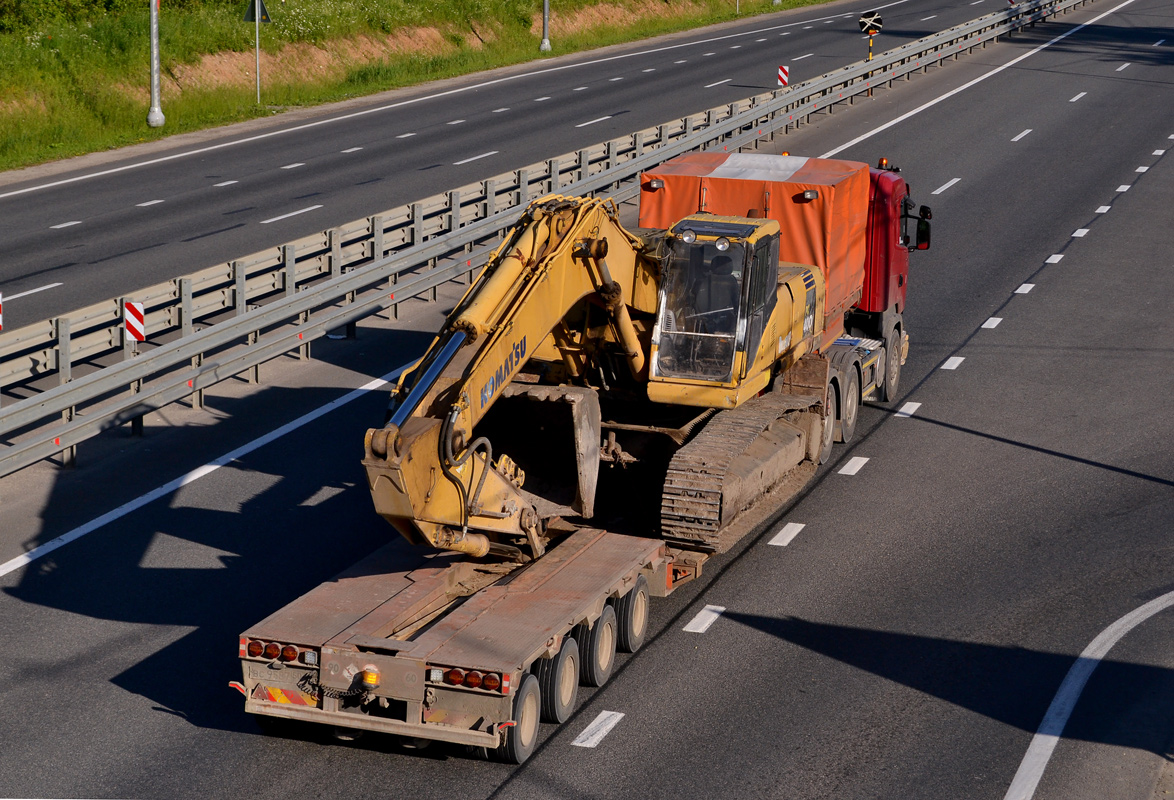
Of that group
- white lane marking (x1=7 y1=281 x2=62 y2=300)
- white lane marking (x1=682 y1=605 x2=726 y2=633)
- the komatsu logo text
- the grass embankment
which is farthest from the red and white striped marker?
the grass embankment

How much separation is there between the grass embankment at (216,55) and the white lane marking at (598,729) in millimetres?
29558

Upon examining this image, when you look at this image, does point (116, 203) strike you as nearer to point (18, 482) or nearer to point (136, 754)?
point (18, 482)

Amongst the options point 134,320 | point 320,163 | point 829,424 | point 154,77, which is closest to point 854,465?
point 829,424

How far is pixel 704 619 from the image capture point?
13.0 m

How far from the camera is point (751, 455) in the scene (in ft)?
46.9

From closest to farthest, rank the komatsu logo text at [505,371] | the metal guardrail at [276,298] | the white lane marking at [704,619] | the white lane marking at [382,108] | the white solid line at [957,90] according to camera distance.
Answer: the komatsu logo text at [505,371] < the white lane marking at [704,619] < the metal guardrail at [276,298] < the white lane marking at [382,108] < the white solid line at [957,90]

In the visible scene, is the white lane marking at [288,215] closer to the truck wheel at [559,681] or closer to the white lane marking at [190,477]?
the white lane marking at [190,477]

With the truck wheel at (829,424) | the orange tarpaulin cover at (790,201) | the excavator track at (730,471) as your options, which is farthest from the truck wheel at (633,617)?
the orange tarpaulin cover at (790,201)

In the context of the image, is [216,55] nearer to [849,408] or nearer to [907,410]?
[907,410]

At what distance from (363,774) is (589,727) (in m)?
1.79

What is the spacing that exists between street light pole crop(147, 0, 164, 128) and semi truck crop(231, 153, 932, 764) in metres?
25.2

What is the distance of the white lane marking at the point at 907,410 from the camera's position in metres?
19.4

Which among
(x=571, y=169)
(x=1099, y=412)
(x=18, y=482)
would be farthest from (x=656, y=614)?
(x=571, y=169)

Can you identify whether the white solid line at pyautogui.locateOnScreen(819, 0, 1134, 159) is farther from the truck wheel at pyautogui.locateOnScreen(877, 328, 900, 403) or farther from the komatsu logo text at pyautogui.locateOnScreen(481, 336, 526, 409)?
the komatsu logo text at pyautogui.locateOnScreen(481, 336, 526, 409)
